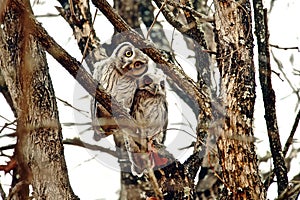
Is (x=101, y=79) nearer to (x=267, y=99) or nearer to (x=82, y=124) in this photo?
(x=82, y=124)

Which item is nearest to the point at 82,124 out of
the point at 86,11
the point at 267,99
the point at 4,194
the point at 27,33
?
the point at 86,11

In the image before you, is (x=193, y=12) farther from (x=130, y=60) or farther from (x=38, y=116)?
(x=130, y=60)

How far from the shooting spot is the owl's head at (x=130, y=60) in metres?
4.09

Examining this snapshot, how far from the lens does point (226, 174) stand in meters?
2.59

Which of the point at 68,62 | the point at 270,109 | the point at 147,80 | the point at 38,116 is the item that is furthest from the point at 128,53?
the point at 38,116

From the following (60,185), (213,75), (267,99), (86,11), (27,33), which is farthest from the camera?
(86,11)

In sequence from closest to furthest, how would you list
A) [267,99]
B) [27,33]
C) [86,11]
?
1. [27,33]
2. [267,99]
3. [86,11]

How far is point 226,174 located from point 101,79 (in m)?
1.88

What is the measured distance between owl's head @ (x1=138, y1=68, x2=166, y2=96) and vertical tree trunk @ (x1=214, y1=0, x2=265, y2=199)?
1322 mm

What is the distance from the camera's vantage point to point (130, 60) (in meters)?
4.23

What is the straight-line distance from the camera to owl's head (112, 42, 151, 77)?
4.09 m

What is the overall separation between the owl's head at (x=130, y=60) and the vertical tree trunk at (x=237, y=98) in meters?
1.28

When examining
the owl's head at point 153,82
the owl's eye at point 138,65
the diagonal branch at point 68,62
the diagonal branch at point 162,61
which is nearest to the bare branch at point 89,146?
the owl's head at point 153,82

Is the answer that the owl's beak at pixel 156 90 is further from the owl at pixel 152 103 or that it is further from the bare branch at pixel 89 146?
the bare branch at pixel 89 146
